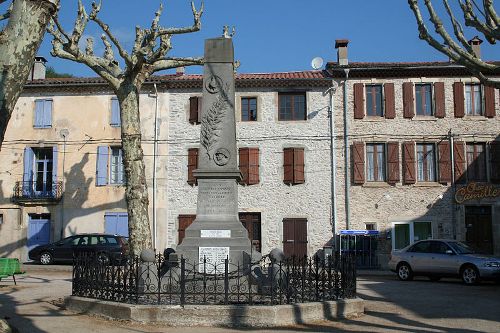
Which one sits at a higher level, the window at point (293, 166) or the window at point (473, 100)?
the window at point (473, 100)

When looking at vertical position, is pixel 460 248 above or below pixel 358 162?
below

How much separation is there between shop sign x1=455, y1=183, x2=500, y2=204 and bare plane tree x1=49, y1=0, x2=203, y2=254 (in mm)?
Result: 14522

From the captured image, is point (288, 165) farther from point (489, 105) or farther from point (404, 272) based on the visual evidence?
point (489, 105)

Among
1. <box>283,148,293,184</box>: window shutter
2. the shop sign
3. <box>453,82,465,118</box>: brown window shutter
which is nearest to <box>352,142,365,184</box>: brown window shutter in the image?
<box>283,148,293,184</box>: window shutter

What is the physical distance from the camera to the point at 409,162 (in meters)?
25.2

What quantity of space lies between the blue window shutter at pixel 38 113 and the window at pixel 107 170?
3285 millimetres

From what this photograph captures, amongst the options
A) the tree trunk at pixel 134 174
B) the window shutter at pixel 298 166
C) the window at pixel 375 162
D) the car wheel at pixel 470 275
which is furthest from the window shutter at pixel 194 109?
the car wheel at pixel 470 275

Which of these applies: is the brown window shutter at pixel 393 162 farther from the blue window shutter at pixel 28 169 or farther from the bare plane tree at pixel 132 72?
the blue window shutter at pixel 28 169

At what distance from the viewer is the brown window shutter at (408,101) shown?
25625 mm

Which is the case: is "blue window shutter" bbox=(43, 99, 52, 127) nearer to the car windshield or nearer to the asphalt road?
the asphalt road

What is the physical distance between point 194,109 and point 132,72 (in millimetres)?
10018

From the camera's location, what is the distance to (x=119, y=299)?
9.39 m

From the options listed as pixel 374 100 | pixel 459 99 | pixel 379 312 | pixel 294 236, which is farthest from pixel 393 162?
pixel 379 312

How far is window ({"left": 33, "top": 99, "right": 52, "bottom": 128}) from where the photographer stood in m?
27.1
